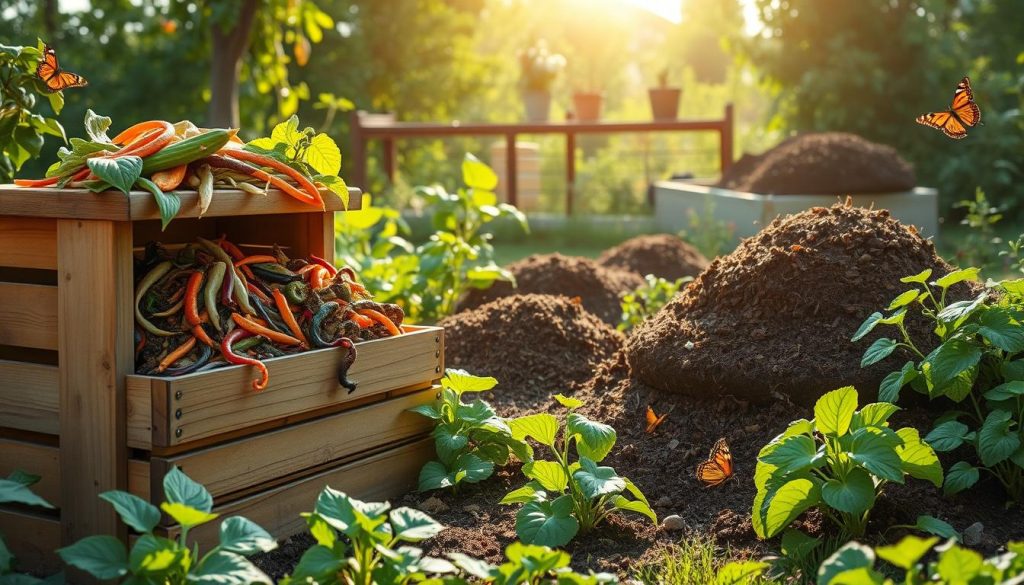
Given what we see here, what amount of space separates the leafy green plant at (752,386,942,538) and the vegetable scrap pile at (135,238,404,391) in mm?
1116

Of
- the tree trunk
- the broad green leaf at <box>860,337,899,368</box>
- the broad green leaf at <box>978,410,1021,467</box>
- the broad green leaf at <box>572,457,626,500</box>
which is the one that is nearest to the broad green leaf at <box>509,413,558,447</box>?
the broad green leaf at <box>572,457,626,500</box>

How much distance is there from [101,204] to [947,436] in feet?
6.90

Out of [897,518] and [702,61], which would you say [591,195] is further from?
[702,61]

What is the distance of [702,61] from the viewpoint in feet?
150

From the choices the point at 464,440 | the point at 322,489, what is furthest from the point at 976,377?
the point at 322,489

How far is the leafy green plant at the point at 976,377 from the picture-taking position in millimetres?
2654

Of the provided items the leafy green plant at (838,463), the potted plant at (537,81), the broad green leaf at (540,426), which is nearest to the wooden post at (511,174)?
the potted plant at (537,81)

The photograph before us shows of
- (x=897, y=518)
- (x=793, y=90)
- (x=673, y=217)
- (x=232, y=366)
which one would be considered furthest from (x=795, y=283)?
(x=793, y=90)

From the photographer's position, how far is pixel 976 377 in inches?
111

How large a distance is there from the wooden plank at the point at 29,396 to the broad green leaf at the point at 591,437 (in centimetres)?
126

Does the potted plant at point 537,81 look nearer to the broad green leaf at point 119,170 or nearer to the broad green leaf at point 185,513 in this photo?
the broad green leaf at point 119,170

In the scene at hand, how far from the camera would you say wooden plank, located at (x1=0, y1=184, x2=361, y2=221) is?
2.40 m

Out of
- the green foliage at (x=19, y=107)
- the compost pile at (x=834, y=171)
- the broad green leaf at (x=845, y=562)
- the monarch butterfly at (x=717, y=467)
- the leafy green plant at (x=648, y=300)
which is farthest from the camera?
the compost pile at (x=834, y=171)

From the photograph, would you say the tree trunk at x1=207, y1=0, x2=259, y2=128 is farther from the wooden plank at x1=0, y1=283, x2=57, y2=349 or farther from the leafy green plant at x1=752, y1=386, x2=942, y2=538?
the leafy green plant at x1=752, y1=386, x2=942, y2=538
